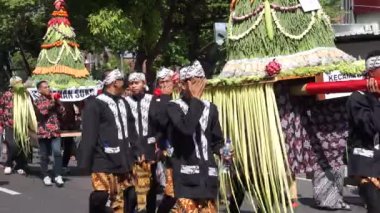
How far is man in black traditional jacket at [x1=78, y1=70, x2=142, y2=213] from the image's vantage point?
22.4 ft

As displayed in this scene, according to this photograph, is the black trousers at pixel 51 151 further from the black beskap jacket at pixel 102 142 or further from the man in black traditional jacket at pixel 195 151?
the man in black traditional jacket at pixel 195 151

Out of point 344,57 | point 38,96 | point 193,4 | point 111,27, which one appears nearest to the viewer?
point 344,57

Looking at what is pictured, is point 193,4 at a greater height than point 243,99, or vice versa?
point 193,4

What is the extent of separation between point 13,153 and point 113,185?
640 cm

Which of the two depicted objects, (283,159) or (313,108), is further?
(313,108)

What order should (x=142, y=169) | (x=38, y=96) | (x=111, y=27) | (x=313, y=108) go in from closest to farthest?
(x=313, y=108) → (x=142, y=169) → (x=38, y=96) → (x=111, y=27)

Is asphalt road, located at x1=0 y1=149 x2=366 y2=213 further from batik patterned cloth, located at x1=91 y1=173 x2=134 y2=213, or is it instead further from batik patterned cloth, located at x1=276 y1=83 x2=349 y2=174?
batik patterned cloth, located at x1=91 y1=173 x2=134 y2=213

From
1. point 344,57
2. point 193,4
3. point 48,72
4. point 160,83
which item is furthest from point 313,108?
point 193,4

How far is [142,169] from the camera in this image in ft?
25.5

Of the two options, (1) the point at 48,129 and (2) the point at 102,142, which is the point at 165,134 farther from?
(1) the point at 48,129

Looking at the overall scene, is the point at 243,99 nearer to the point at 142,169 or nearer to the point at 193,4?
the point at 142,169

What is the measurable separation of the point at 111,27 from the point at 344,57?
911 cm

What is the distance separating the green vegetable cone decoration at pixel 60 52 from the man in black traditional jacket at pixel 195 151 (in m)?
8.09

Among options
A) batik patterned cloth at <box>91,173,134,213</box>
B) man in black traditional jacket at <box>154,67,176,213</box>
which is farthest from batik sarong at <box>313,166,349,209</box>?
batik patterned cloth at <box>91,173,134,213</box>
